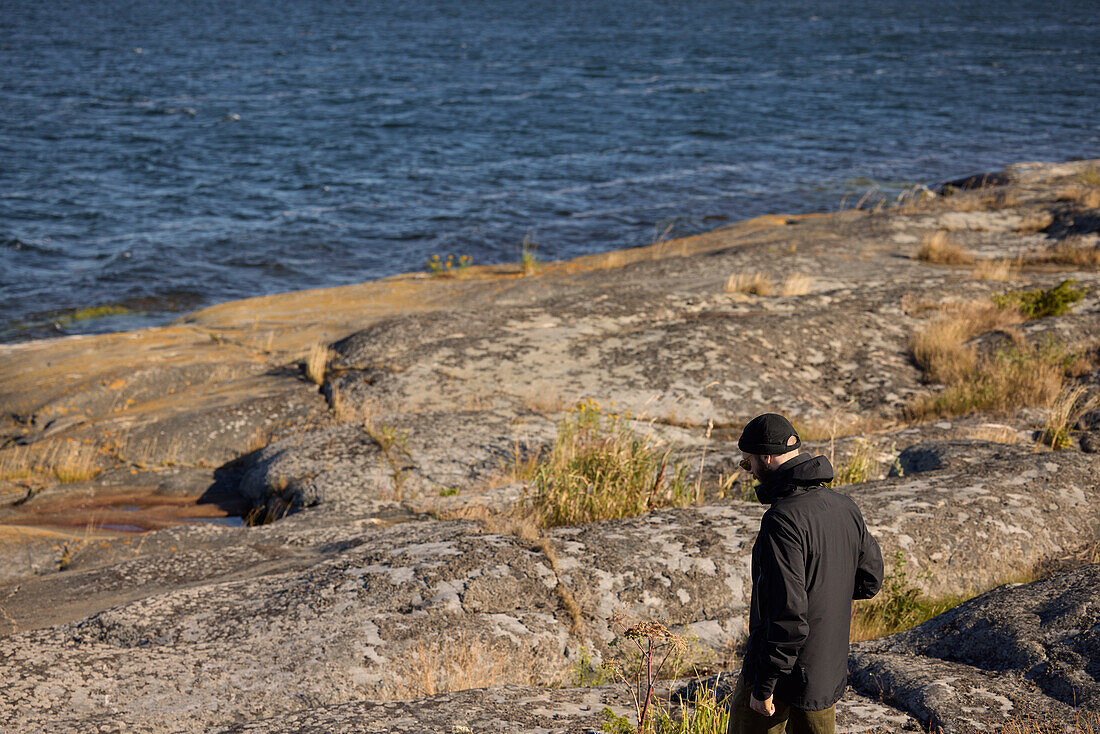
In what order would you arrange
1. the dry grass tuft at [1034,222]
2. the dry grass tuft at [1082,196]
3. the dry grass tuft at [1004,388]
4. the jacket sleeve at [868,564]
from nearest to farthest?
1. the jacket sleeve at [868,564]
2. the dry grass tuft at [1004,388]
3. the dry grass tuft at [1034,222]
4. the dry grass tuft at [1082,196]

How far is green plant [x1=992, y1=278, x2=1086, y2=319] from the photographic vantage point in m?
11.4

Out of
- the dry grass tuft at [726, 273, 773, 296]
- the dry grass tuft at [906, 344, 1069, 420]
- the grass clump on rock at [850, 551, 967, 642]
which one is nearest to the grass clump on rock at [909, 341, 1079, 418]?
the dry grass tuft at [906, 344, 1069, 420]

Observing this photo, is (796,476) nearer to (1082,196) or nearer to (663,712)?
(663,712)

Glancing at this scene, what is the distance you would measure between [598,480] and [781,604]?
11.8ft

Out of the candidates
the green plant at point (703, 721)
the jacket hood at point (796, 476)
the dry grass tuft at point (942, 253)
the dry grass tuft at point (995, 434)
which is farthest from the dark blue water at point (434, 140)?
the jacket hood at point (796, 476)

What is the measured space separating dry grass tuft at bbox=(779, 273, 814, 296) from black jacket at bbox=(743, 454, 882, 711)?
9.84 m

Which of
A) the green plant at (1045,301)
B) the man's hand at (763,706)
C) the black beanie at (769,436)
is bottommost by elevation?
the green plant at (1045,301)

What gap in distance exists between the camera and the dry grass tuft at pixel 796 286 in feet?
42.7

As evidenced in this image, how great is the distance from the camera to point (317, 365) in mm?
10617

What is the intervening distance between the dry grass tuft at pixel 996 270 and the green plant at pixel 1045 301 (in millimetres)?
1239

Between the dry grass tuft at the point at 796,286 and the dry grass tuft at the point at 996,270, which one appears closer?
the dry grass tuft at the point at 796,286

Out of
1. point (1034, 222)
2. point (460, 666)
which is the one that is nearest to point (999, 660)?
point (460, 666)

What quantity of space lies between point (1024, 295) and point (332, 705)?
1097cm

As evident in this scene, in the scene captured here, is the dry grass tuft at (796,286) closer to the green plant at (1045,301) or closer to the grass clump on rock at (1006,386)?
the green plant at (1045,301)
